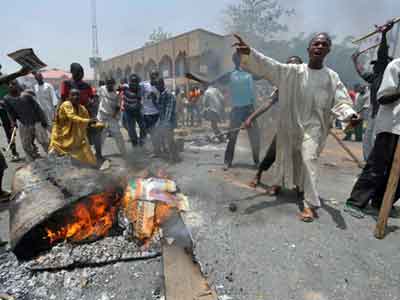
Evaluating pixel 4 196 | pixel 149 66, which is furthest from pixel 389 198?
pixel 149 66

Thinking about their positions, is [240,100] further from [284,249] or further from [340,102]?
[284,249]

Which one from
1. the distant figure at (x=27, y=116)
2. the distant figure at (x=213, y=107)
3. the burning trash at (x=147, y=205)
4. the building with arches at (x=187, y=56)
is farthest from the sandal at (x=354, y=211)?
the building with arches at (x=187, y=56)

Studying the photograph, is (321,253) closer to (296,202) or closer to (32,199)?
(296,202)

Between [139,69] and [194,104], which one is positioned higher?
[139,69]

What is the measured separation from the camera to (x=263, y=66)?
310 cm

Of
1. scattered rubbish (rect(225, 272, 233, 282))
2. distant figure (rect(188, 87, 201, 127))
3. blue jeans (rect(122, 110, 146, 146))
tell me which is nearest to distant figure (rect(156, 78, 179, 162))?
blue jeans (rect(122, 110, 146, 146))

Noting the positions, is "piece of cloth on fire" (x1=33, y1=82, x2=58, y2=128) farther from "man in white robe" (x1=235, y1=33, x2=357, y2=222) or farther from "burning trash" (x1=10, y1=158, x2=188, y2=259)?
"man in white robe" (x1=235, y1=33, x2=357, y2=222)

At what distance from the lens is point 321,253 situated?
8.24 ft

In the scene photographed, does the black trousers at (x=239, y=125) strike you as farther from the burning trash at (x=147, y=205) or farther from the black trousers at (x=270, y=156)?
the burning trash at (x=147, y=205)

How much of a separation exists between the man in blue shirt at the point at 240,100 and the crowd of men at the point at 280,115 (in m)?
0.02

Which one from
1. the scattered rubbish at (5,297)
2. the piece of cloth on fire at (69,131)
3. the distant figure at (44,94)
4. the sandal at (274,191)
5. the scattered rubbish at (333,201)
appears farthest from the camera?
the distant figure at (44,94)

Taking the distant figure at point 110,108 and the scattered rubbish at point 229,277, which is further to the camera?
the distant figure at point 110,108

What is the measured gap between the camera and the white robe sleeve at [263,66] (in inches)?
119

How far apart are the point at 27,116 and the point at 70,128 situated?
80.5 inches
